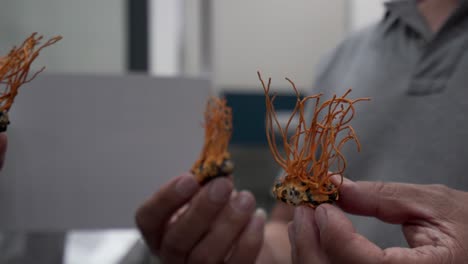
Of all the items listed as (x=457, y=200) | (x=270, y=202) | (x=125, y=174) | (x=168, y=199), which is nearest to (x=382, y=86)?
→ (x=457, y=200)

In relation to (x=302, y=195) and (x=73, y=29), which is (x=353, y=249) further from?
(x=73, y=29)

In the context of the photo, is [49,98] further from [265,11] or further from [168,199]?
[265,11]

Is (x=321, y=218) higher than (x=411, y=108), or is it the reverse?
(x=411, y=108)

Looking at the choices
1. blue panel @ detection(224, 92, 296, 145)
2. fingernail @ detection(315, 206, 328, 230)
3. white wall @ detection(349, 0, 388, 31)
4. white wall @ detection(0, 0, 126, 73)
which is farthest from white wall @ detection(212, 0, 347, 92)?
fingernail @ detection(315, 206, 328, 230)

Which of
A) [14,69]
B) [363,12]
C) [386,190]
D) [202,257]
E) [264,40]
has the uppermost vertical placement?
[363,12]

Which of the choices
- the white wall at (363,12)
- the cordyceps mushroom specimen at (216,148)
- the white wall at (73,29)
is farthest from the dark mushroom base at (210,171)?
the white wall at (363,12)

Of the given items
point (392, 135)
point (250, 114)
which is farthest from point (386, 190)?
point (250, 114)

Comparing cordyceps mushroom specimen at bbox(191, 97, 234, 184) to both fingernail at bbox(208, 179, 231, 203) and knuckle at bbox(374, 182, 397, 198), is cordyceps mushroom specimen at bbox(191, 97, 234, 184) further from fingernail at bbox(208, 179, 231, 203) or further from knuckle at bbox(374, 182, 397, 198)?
knuckle at bbox(374, 182, 397, 198)
